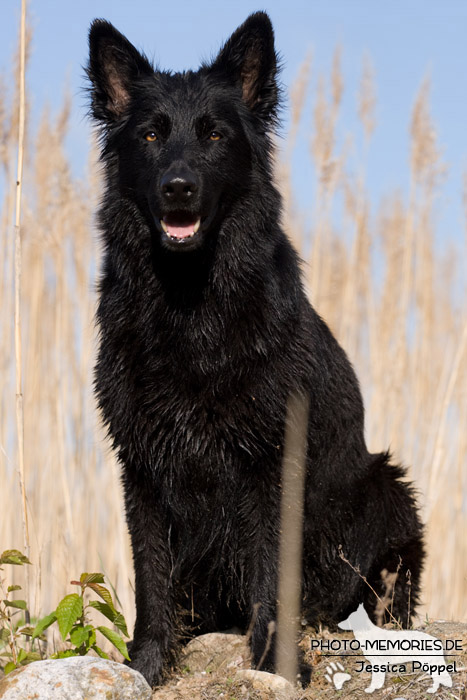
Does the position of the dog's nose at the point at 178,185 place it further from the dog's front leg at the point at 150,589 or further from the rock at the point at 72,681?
the rock at the point at 72,681

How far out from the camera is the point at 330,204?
4914 mm

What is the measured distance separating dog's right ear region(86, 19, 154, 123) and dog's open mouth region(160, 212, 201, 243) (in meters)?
0.64

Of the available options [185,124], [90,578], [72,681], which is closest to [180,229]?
[185,124]

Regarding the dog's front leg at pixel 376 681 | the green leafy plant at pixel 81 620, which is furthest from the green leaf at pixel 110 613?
the dog's front leg at pixel 376 681

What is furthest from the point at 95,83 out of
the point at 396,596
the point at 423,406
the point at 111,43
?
the point at 423,406

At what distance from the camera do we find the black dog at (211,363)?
105 inches

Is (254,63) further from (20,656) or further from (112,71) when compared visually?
(20,656)

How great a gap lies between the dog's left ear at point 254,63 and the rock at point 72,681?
6.96 feet

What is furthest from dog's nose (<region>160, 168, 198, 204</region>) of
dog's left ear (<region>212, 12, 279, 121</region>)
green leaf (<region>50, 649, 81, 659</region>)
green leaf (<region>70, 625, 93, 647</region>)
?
green leaf (<region>50, 649, 81, 659</region>)

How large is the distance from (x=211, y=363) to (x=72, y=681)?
1151 mm

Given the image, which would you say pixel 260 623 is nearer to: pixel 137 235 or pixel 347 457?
→ pixel 347 457

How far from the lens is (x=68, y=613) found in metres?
2.36

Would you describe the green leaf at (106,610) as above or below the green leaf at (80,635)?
above

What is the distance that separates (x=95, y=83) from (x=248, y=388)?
141 cm
